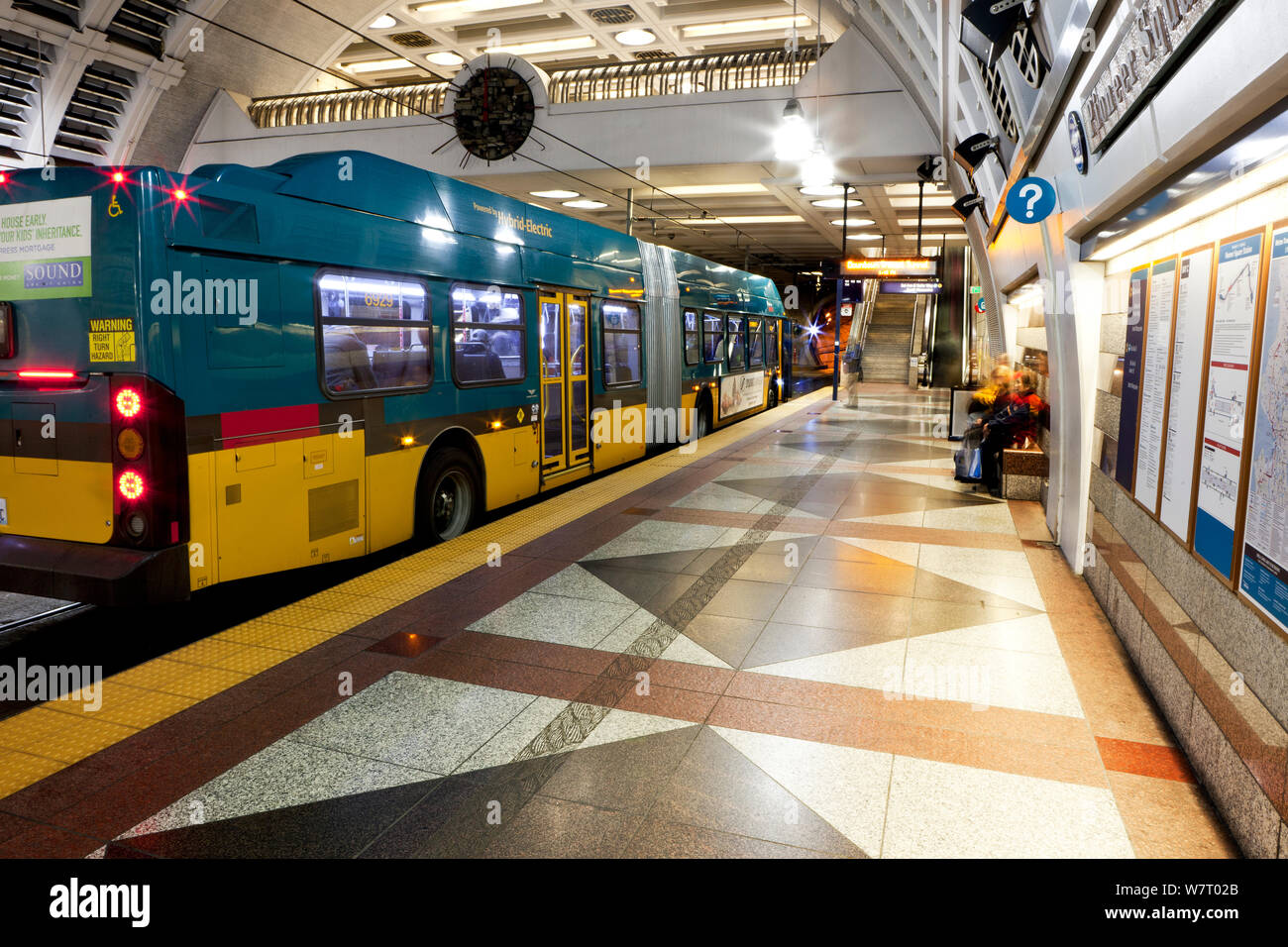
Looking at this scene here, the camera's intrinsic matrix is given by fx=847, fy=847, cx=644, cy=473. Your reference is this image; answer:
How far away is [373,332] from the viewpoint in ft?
21.4

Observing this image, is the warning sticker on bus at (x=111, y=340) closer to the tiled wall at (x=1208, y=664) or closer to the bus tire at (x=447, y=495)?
the bus tire at (x=447, y=495)

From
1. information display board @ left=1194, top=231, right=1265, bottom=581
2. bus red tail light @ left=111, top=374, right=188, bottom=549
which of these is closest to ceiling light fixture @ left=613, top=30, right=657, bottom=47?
bus red tail light @ left=111, top=374, right=188, bottom=549

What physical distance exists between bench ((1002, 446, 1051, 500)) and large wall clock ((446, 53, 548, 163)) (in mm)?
13716

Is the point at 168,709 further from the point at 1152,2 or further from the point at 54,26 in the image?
the point at 54,26

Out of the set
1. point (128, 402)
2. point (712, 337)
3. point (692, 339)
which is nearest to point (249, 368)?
point (128, 402)

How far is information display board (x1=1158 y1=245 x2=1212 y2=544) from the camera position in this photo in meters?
3.76

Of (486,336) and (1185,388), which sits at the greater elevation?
(486,336)

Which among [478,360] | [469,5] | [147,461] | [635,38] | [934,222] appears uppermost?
[635,38]

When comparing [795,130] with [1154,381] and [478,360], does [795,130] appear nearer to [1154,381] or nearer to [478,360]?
[478,360]

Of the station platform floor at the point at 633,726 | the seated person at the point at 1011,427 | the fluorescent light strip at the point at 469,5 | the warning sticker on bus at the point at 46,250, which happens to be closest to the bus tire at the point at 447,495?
the station platform floor at the point at 633,726

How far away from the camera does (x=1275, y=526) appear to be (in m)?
2.76

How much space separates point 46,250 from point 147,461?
4.71 feet

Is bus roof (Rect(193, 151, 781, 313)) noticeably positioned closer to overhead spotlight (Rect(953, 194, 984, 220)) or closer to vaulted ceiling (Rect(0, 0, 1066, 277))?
overhead spotlight (Rect(953, 194, 984, 220))

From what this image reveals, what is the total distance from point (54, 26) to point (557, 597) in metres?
20.3
